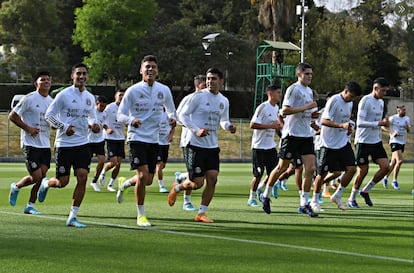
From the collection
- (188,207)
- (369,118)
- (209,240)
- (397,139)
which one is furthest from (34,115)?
(397,139)

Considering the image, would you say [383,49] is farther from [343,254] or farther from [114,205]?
[343,254]

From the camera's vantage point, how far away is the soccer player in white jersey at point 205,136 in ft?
44.2

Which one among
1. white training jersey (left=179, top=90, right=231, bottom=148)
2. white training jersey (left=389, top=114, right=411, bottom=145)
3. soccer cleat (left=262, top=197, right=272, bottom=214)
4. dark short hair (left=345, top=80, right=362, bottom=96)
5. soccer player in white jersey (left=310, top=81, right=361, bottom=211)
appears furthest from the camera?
white training jersey (left=389, top=114, right=411, bottom=145)

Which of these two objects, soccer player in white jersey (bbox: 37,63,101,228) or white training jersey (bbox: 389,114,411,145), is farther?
white training jersey (bbox: 389,114,411,145)

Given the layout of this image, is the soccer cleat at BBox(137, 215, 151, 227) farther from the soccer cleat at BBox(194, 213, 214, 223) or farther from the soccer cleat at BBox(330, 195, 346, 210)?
the soccer cleat at BBox(330, 195, 346, 210)

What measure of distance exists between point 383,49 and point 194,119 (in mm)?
65553

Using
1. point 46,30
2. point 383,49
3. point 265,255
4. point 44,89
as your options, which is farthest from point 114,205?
point 383,49

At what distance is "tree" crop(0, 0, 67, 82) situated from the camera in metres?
66.8

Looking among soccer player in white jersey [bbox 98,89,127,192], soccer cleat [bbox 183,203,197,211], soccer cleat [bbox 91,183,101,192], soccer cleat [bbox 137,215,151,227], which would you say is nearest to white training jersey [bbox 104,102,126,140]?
soccer player in white jersey [bbox 98,89,127,192]

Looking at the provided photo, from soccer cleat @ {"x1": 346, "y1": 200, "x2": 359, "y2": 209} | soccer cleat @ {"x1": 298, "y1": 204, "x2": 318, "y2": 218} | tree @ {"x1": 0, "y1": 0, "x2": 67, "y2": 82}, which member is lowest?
soccer cleat @ {"x1": 346, "y1": 200, "x2": 359, "y2": 209}

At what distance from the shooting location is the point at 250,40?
70938mm

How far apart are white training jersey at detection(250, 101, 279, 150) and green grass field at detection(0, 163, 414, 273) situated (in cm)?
122

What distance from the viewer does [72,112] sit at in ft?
42.4

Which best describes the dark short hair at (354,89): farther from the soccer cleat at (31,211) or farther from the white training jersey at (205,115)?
the soccer cleat at (31,211)
